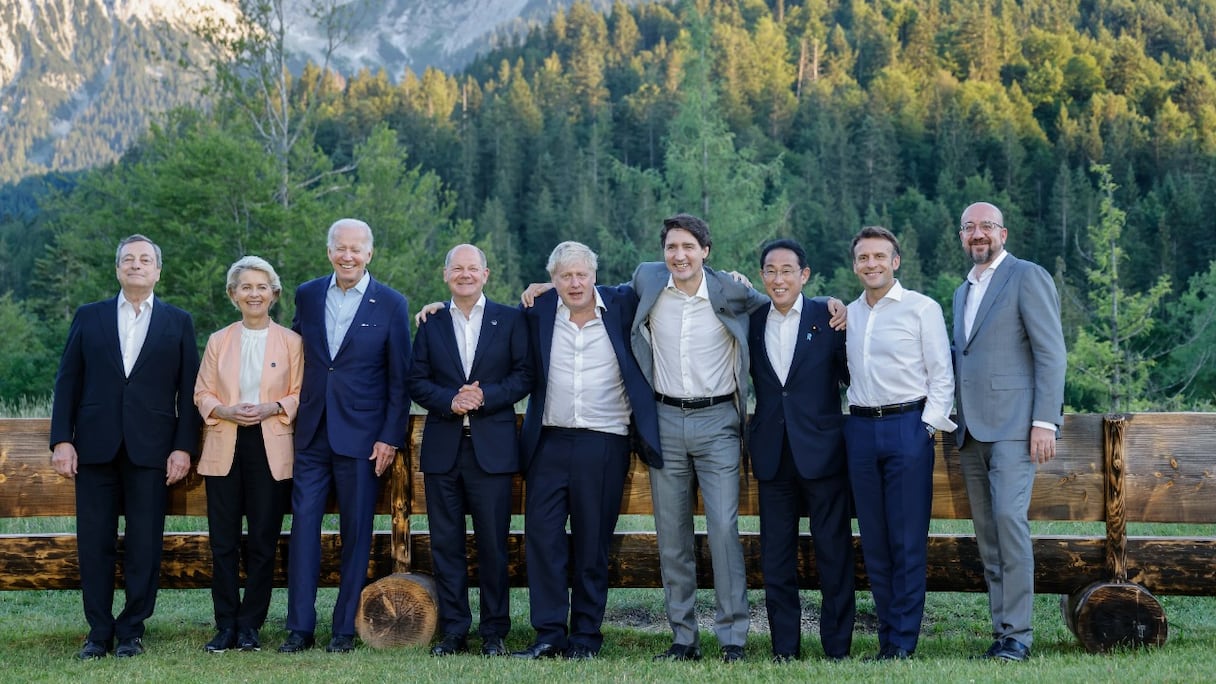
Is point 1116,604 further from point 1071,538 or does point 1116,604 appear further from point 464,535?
point 464,535

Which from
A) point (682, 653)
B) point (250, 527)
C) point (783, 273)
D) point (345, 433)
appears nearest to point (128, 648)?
point (250, 527)

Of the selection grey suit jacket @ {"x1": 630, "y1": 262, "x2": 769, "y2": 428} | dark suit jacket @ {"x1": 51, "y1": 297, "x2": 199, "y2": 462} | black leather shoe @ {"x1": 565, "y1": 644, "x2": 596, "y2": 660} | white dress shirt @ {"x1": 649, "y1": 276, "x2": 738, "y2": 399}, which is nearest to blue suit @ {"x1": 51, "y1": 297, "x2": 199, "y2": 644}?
dark suit jacket @ {"x1": 51, "y1": 297, "x2": 199, "y2": 462}

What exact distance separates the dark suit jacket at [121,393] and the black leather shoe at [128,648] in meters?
0.91

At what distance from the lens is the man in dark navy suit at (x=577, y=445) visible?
5656 millimetres

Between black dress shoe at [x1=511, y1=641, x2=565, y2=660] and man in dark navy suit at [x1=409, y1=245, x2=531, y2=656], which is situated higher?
man in dark navy suit at [x1=409, y1=245, x2=531, y2=656]

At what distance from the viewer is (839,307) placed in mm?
5613

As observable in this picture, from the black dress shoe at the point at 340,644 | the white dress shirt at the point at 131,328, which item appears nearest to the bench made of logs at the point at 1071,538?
the black dress shoe at the point at 340,644

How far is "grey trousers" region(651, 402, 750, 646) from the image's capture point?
18.3 ft

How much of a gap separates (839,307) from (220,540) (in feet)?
11.2

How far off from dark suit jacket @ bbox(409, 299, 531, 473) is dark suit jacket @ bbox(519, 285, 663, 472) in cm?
6

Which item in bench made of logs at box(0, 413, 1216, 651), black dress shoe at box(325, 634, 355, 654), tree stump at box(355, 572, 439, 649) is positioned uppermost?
bench made of logs at box(0, 413, 1216, 651)

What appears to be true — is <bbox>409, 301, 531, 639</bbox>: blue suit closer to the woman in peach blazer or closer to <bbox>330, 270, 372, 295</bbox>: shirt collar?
<bbox>330, 270, 372, 295</bbox>: shirt collar

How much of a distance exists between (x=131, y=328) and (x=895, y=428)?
3976 mm

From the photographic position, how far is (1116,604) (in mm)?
5551
